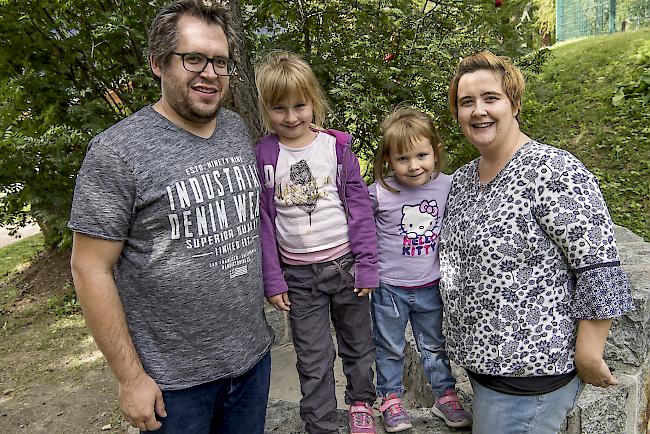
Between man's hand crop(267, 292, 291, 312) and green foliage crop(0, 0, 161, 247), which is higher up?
green foliage crop(0, 0, 161, 247)

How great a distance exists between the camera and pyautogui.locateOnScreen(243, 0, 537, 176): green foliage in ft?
13.4

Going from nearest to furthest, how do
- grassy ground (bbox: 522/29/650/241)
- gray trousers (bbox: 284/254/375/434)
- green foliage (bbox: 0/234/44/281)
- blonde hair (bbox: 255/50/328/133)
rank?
blonde hair (bbox: 255/50/328/133), gray trousers (bbox: 284/254/375/434), grassy ground (bbox: 522/29/650/241), green foliage (bbox: 0/234/44/281)

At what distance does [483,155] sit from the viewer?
1954mm

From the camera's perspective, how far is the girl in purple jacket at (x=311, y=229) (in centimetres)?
214

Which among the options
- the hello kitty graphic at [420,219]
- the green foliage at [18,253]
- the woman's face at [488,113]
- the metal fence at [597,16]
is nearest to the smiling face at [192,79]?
the woman's face at [488,113]

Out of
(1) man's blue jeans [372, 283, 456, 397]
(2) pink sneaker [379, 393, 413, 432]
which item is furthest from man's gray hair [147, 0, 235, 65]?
(2) pink sneaker [379, 393, 413, 432]

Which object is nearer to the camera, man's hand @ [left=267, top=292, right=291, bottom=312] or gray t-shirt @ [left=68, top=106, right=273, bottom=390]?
→ gray t-shirt @ [left=68, top=106, right=273, bottom=390]

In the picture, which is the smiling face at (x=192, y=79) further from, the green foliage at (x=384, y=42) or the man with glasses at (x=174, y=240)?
the green foliage at (x=384, y=42)

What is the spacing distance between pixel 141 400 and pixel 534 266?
1.28m

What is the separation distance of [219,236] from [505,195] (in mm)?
933

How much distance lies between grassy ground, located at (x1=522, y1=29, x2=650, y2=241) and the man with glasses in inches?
136

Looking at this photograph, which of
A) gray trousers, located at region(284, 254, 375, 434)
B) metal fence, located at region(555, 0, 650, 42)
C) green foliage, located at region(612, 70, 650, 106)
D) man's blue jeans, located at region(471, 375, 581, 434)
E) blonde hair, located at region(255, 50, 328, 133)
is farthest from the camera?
metal fence, located at region(555, 0, 650, 42)

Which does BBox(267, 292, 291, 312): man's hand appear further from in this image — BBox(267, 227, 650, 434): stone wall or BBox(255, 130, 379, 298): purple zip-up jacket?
BBox(267, 227, 650, 434): stone wall

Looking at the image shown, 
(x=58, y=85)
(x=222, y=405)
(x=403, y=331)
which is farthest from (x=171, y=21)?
(x=58, y=85)
